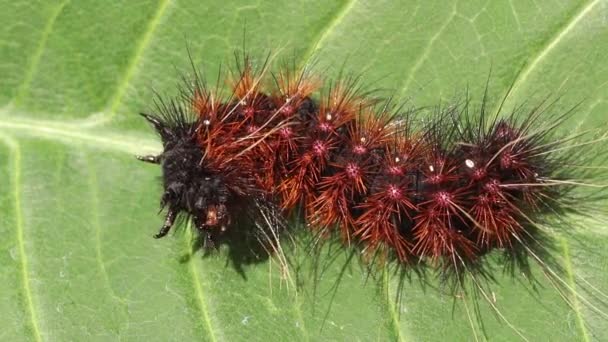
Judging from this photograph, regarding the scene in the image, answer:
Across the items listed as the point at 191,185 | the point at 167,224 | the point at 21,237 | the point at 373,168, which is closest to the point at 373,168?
the point at 373,168

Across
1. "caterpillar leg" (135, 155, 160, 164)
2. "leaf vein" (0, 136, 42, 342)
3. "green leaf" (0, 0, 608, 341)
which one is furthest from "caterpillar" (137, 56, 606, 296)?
"leaf vein" (0, 136, 42, 342)

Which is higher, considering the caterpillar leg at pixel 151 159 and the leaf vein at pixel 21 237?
the caterpillar leg at pixel 151 159

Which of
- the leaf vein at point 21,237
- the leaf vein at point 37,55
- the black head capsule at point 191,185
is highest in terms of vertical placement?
the leaf vein at point 37,55

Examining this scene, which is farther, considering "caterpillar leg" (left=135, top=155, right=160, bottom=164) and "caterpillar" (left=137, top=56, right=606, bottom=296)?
"caterpillar leg" (left=135, top=155, right=160, bottom=164)

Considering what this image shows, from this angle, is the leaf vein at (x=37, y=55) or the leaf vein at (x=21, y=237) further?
the leaf vein at (x=37, y=55)

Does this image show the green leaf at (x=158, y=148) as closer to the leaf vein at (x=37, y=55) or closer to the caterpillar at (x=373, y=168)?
the leaf vein at (x=37, y=55)

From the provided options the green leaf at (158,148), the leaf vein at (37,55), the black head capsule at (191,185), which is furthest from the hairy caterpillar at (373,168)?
the leaf vein at (37,55)

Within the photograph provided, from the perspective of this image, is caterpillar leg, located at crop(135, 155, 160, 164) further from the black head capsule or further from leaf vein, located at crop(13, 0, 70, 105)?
leaf vein, located at crop(13, 0, 70, 105)

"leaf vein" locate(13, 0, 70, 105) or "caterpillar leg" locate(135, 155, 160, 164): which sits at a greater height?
"leaf vein" locate(13, 0, 70, 105)

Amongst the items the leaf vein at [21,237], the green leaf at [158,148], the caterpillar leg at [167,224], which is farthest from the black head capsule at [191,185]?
the leaf vein at [21,237]
